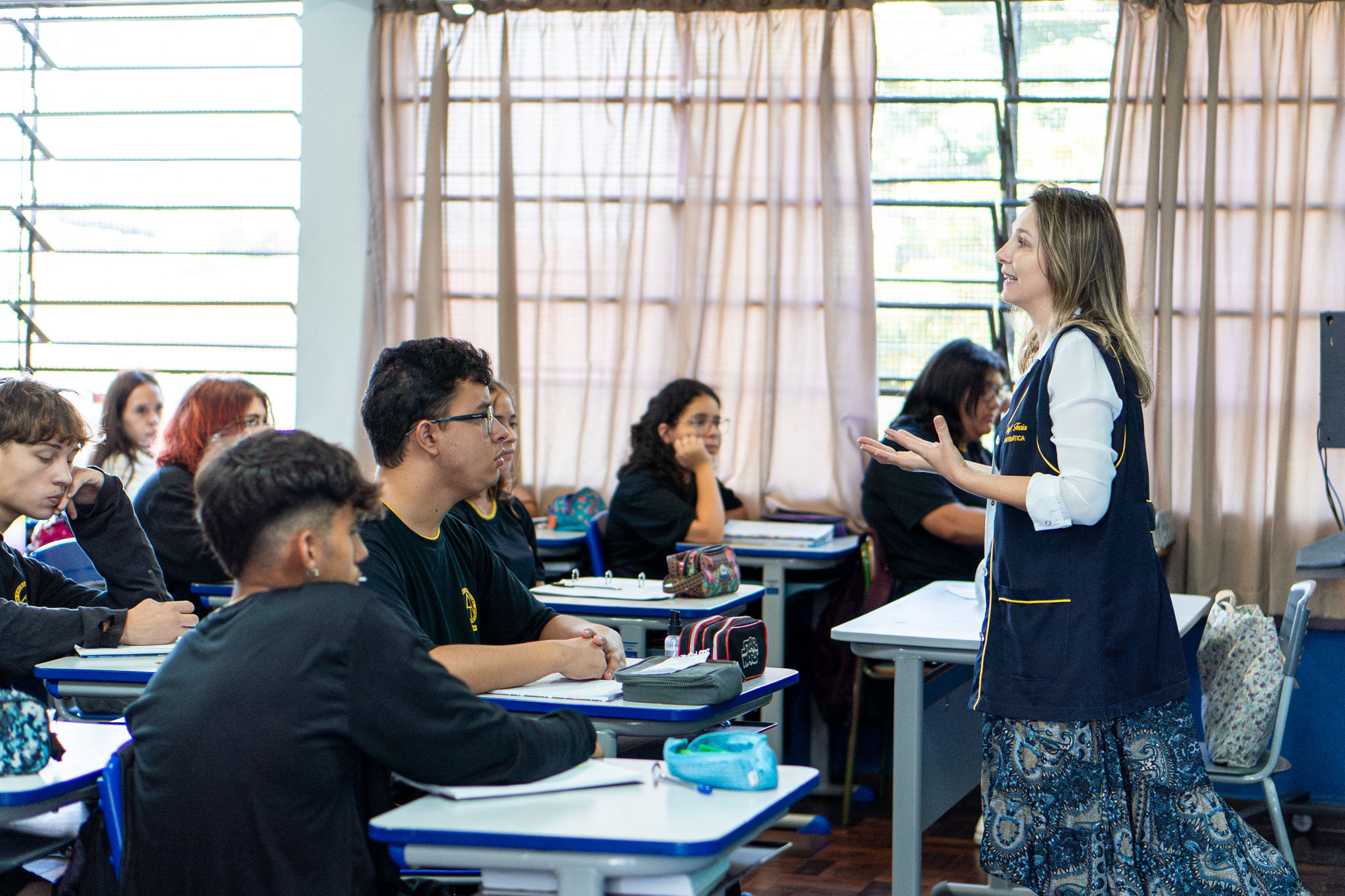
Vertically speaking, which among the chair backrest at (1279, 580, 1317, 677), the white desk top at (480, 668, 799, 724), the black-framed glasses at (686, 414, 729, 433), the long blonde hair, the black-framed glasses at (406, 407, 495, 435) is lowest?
the chair backrest at (1279, 580, 1317, 677)

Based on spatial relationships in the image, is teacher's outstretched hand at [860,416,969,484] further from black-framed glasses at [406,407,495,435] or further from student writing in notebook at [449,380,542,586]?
student writing in notebook at [449,380,542,586]

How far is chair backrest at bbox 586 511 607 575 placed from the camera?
14.6 ft

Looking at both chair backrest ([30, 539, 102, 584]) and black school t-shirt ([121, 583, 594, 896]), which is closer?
black school t-shirt ([121, 583, 594, 896])

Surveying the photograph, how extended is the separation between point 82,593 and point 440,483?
113 centimetres

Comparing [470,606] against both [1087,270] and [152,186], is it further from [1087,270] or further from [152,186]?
[152,186]

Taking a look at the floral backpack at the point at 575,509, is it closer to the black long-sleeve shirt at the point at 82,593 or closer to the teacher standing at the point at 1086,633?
Result: the black long-sleeve shirt at the point at 82,593

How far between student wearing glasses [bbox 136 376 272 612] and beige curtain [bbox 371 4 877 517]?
4.75ft

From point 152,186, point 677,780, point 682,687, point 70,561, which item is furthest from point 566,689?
point 152,186

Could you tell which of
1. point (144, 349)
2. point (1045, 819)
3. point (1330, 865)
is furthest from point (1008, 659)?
point (144, 349)

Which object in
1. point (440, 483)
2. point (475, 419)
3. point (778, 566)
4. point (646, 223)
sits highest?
point (646, 223)

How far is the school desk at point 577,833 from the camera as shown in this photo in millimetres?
1529

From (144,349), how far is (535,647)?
171 inches

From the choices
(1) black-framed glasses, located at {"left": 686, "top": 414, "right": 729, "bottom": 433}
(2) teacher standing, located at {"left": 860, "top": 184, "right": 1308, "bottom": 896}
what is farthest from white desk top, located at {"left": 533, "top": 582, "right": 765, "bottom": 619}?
(1) black-framed glasses, located at {"left": 686, "top": 414, "right": 729, "bottom": 433}

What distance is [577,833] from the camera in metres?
1.55
